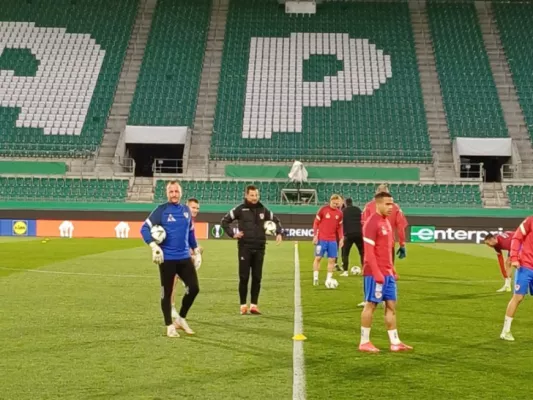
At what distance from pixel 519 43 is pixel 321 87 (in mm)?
13904

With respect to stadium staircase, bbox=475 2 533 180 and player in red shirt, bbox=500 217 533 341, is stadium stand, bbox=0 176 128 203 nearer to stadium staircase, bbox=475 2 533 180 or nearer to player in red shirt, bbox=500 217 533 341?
stadium staircase, bbox=475 2 533 180

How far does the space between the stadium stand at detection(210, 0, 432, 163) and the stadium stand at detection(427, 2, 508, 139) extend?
1802 millimetres

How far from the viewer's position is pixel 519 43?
5353cm

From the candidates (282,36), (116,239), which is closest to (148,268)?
(116,239)

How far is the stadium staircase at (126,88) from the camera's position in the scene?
153 feet

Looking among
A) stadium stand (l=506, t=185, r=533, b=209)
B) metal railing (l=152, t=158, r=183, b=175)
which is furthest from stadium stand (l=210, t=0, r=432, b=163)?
stadium stand (l=506, t=185, r=533, b=209)

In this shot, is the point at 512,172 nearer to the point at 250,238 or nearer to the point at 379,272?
the point at 250,238

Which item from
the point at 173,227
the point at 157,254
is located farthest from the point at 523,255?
the point at 157,254

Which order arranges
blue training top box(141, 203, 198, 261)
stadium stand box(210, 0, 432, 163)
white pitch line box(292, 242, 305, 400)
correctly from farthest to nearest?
stadium stand box(210, 0, 432, 163) → blue training top box(141, 203, 198, 261) → white pitch line box(292, 242, 305, 400)

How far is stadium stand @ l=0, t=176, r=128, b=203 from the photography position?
43250mm

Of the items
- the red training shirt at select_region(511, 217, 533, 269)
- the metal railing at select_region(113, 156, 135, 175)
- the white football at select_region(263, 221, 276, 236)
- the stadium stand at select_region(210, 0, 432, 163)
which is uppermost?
the stadium stand at select_region(210, 0, 432, 163)

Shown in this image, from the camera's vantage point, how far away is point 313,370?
8812 millimetres

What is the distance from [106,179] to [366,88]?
678 inches

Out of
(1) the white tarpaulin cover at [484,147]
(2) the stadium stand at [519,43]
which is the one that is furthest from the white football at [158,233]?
(2) the stadium stand at [519,43]
